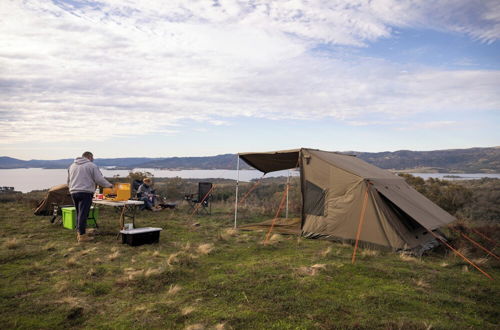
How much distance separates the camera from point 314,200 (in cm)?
647

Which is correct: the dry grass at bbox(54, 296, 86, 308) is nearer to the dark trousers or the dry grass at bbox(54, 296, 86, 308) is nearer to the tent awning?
the dark trousers

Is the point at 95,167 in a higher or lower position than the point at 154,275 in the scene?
higher

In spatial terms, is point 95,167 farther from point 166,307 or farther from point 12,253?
point 166,307

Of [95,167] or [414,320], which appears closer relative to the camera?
[414,320]

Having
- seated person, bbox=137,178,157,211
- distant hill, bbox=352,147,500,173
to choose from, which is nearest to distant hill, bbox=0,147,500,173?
distant hill, bbox=352,147,500,173

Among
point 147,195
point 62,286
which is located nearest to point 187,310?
point 62,286

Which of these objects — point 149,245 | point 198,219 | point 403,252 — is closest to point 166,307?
point 149,245

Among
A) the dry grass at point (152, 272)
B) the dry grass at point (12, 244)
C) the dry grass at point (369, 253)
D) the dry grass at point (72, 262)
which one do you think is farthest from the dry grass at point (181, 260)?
the dry grass at point (369, 253)

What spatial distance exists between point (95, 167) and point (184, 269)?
2.53m

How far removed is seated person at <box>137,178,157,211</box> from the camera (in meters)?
9.23

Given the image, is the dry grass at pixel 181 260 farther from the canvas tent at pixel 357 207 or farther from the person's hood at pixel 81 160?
the canvas tent at pixel 357 207

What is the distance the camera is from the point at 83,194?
18.0 feet

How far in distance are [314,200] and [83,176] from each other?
403 centimetres

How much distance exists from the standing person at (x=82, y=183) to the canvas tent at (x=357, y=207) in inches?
128
